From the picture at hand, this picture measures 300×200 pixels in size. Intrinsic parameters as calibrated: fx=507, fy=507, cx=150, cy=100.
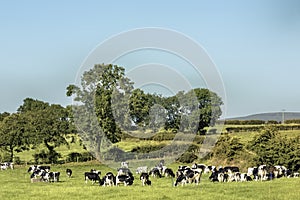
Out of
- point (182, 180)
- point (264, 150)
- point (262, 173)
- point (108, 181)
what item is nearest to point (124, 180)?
point (108, 181)

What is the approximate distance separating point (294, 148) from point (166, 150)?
19.6 m

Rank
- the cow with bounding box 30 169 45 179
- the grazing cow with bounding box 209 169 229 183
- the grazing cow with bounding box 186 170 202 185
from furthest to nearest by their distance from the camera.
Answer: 1. the cow with bounding box 30 169 45 179
2. the grazing cow with bounding box 209 169 229 183
3. the grazing cow with bounding box 186 170 202 185

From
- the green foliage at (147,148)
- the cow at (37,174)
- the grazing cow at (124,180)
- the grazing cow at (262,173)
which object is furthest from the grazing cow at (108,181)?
the green foliage at (147,148)

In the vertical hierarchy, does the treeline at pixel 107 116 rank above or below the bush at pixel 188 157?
above

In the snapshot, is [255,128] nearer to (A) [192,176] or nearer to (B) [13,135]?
(B) [13,135]

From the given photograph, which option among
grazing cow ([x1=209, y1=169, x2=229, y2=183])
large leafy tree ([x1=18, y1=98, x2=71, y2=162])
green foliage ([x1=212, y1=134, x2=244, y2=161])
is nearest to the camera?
grazing cow ([x1=209, y1=169, x2=229, y2=183])

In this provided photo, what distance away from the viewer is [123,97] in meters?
49.8

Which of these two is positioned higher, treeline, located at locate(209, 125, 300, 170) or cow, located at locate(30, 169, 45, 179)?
treeline, located at locate(209, 125, 300, 170)

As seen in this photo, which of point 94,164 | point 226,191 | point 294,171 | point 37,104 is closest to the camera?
point 226,191

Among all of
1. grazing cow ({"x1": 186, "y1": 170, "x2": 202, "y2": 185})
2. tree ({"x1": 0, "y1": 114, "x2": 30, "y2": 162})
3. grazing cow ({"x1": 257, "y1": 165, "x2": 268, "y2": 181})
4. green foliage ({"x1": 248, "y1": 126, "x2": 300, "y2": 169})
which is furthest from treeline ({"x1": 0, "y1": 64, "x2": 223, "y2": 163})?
grazing cow ({"x1": 186, "y1": 170, "x2": 202, "y2": 185})

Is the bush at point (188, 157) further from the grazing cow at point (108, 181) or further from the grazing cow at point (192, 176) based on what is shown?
the grazing cow at point (108, 181)

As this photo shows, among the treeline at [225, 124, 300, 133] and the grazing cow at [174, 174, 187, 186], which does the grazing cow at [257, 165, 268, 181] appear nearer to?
the grazing cow at [174, 174, 187, 186]

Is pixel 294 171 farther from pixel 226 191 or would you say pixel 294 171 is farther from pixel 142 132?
pixel 142 132

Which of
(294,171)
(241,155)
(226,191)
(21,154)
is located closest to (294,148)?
(294,171)
